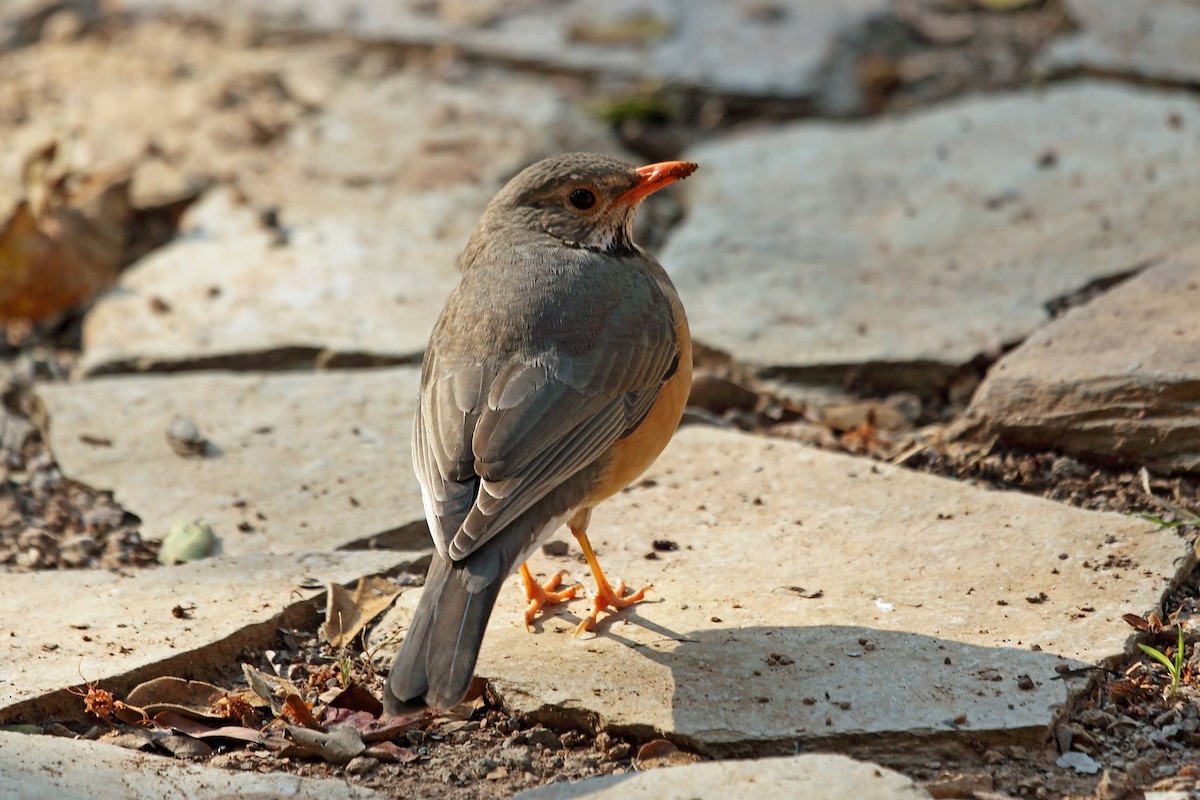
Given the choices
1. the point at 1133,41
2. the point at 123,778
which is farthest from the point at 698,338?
the point at 1133,41

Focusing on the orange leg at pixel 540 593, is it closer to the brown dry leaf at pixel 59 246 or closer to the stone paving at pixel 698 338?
the stone paving at pixel 698 338

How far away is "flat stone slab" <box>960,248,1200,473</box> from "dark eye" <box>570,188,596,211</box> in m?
1.55

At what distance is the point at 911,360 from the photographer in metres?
5.92

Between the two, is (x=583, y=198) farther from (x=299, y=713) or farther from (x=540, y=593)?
(x=299, y=713)

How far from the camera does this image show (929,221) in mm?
6902

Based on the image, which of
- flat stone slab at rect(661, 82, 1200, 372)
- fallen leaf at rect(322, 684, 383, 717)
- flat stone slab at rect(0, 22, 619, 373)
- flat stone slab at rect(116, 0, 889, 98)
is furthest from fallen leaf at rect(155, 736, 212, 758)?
flat stone slab at rect(116, 0, 889, 98)

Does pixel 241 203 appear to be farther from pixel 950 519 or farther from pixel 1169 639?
pixel 1169 639

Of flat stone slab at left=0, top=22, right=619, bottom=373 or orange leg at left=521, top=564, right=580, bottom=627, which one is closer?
orange leg at left=521, top=564, right=580, bottom=627

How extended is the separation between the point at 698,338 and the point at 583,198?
3.68ft

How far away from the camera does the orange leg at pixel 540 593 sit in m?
4.66

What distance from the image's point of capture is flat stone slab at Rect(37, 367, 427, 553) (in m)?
5.24

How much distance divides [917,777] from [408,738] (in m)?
1.34

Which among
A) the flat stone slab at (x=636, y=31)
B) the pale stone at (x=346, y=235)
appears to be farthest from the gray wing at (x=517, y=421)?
the flat stone slab at (x=636, y=31)

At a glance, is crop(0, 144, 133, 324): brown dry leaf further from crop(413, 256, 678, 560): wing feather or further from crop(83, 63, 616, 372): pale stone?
crop(413, 256, 678, 560): wing feather
